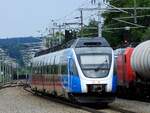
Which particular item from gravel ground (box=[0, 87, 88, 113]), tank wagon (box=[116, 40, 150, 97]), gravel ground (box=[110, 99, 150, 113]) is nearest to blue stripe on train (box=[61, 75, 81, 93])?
gravel ground (box=[0, 87, 88, 113])

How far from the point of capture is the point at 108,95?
28.9 m

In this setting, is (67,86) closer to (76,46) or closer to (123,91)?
(76,46)

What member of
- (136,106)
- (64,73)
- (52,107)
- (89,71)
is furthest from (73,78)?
(136,106)

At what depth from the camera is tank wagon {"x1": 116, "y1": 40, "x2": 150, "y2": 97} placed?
3334 centimetres

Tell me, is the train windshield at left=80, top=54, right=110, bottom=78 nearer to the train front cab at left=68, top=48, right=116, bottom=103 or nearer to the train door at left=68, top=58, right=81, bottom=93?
the train front cab at left=68, top=48, right=116, bottom=103

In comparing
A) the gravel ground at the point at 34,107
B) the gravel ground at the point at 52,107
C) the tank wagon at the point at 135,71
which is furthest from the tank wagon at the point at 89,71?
the tank wagon at the point at 135,71

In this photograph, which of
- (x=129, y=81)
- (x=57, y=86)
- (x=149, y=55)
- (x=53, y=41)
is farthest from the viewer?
(x=53, y=41)

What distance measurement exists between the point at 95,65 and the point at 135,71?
678 centimetres

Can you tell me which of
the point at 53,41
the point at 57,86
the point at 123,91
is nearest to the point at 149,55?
the point at 57,86

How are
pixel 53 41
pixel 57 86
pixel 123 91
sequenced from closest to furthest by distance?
1. pixel 57 86
2. pixel 123 91
3. pixel 53 41

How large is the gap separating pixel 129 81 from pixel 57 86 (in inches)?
189

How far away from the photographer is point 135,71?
3531 centimetres

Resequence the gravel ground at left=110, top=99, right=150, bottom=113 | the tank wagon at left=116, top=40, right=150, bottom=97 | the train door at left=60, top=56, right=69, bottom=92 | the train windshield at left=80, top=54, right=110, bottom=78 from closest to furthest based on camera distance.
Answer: the gravel ground at left=110, top=99, right=150, bottom=113 < the train windshield at left=80, top=54, right=110, bottom=78 < the train door at left=60, top=56, right=69, bottom=92 < the tank wagon at left=116, top=40, right=150, bottom=97

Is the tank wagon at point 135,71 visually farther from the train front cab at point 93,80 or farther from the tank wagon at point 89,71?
the train front cab at point 93,80
